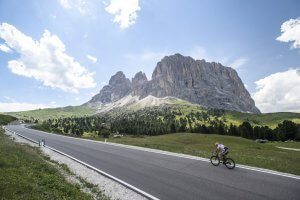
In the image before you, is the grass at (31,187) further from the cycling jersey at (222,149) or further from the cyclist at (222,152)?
the cycling jersey at (222,149)

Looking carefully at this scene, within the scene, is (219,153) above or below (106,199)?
above

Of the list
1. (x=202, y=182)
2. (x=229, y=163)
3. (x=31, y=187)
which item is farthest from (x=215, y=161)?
(x=31, y=187)

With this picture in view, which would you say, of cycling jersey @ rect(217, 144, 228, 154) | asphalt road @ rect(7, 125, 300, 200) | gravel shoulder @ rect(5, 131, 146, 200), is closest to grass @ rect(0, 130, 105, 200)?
gravel shoulder @ rect(5, 131, 146, 200)

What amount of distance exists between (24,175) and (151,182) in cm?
717

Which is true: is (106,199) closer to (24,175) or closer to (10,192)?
(10,192)

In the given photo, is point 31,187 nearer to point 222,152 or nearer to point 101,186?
point 101,186

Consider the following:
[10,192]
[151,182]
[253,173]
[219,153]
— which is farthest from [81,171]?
[253,173]

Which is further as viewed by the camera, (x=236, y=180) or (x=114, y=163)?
(x=114, y=163)

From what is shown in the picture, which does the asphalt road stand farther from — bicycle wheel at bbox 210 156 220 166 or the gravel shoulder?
the gravel shoulder

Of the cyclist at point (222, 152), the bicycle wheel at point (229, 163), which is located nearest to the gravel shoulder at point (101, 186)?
the bicycle wheel at point (229, 163)

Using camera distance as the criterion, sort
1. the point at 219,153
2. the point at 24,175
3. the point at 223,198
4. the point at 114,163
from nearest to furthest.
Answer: the point at 223,198, the point at 24,175, the point at 219,153, the point at 114,163

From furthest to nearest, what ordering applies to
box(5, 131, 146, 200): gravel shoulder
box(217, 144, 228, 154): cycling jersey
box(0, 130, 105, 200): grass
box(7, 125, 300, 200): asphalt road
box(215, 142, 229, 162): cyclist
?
box(217, 144, 228, 154): cycling jersey → box(215, 142, 229, 162): cyclist → box(5, 131, 146, 200): gravel shoulder → box(7, 125, 300, 200): asphalt road → box(0, 130, 105, 200): grass

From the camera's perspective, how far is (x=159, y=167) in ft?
59.6

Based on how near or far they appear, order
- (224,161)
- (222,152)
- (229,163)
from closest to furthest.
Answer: (229,163) → (224,161) → (222,152)
